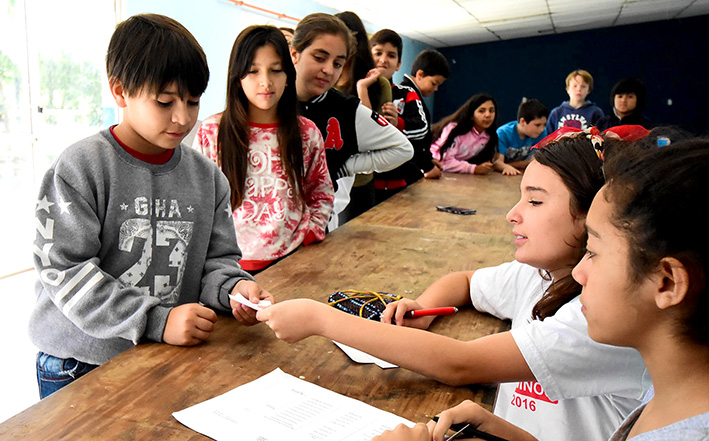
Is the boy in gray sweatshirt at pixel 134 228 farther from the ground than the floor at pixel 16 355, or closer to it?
farther from the ground

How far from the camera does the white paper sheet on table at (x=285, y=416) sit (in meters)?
0.69

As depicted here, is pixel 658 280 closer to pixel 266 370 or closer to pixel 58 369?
pixel 266 370

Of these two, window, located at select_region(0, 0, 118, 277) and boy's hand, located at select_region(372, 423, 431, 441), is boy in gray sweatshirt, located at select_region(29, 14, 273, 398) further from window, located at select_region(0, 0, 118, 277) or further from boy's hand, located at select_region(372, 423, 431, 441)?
window, located at select_region(0, 0, 118, 277)

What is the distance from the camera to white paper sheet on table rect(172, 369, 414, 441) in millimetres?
694

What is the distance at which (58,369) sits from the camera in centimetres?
98

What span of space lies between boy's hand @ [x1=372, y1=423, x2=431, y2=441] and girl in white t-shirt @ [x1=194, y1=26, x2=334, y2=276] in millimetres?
984

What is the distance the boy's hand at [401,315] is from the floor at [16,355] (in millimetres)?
1250

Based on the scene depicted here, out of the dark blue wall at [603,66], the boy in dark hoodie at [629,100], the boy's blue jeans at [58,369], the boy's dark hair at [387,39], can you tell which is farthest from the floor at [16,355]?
the dark blue wall at [603,66]

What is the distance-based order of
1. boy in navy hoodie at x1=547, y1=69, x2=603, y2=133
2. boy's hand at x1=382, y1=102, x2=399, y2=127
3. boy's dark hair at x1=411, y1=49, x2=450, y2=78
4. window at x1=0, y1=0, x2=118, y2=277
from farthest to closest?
boy in navy hoodie at x1=547, y1=69, x2=603, y2=133 → window at x1=0, y1=0, x2=118, y2=277 → boy's dark hair at x1=411, y1=49, x2=450, y2=78 → boy's hand at x1=382, y1=102, x2=399, y2=127

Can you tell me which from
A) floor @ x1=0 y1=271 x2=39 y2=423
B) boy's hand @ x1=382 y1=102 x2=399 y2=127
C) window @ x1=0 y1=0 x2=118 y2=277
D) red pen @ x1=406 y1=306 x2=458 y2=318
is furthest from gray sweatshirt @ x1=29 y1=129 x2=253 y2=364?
window @ x1=0 y1=0 x2=118 y2=277

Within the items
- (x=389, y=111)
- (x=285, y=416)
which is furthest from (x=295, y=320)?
(x=389, y=111)

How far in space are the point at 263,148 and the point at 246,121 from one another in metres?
0.09

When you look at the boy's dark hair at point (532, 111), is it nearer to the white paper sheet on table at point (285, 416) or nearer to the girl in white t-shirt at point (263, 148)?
the girl in white t-shirt at point (263, 148)

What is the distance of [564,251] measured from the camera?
0.98m
